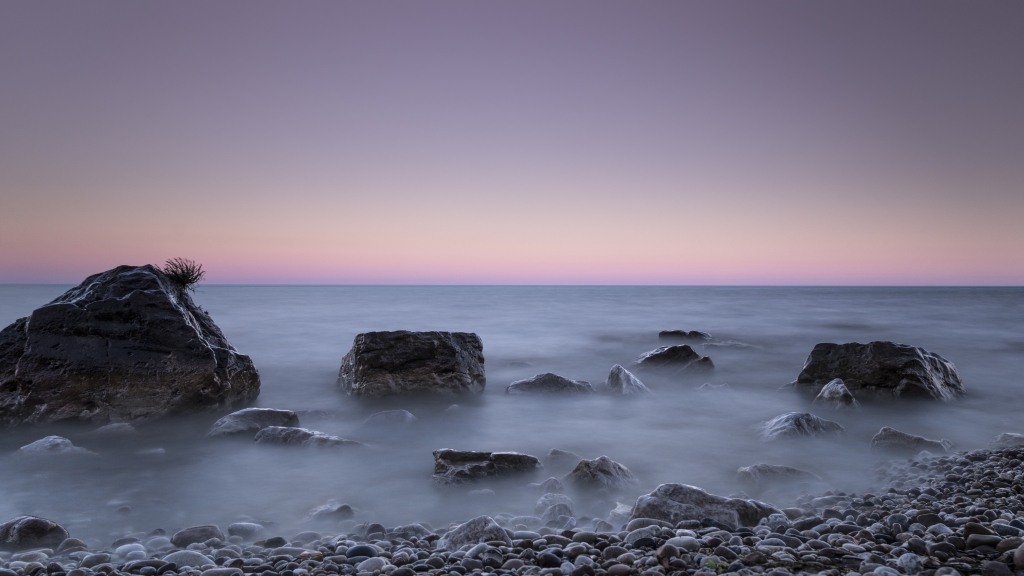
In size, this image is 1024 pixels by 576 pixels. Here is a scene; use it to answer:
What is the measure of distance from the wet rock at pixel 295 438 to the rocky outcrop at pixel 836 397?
6590 mm

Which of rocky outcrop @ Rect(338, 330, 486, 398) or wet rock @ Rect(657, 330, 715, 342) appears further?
wet rock @ Rect(657, 330, 715, 342)

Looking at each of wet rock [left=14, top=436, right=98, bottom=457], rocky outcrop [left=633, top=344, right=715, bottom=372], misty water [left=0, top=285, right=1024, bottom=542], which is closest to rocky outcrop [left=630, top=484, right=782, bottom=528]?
misty water [left=0, top=285, right=1024, bottom=542]

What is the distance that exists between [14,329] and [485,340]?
38.0 ft

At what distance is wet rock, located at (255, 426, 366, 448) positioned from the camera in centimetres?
625

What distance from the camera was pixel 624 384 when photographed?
917 cm

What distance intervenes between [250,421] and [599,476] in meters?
4.33

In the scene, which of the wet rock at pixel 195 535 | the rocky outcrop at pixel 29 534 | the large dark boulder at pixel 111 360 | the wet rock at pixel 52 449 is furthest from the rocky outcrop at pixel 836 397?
the wet rock at pixel 52 449

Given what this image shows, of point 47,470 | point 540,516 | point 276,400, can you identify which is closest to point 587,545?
point 540,516

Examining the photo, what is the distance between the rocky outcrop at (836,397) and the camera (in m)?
7.82

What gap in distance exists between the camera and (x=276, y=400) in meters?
8.83

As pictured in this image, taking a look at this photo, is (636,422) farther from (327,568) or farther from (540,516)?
(327,568)

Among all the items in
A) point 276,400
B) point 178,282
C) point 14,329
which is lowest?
point 276,400

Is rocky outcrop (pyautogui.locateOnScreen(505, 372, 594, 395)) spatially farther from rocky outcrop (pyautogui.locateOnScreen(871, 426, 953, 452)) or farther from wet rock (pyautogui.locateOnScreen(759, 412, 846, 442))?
rocky outcrop (pyautogui.locateOnScreen(871, 426, 953, 452))

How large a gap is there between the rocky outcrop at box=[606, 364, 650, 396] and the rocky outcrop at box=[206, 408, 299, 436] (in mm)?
5026
